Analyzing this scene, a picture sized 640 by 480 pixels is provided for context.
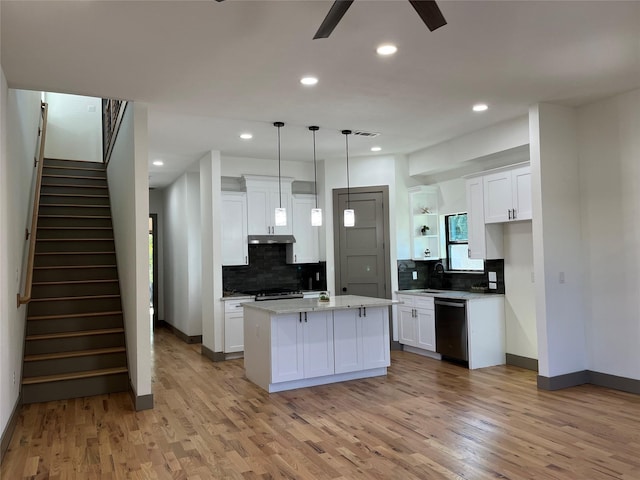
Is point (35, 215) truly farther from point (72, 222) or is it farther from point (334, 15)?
point (334, 15)

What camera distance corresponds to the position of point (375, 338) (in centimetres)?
555

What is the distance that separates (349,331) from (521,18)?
3.54 m

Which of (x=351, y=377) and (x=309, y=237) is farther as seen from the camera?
(x=309, y=237)

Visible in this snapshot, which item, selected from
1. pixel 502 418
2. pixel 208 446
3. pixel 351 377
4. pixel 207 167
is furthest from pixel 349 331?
pixel 207 167

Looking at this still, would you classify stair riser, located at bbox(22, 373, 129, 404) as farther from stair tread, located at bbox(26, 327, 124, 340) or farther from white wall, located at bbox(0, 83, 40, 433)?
stair tread, located at bbox(26, 327, 124, 340)

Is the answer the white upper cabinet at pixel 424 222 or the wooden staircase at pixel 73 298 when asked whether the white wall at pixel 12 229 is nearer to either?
the wooden staircase at pixel 73 298

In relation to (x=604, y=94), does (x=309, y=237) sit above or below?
below

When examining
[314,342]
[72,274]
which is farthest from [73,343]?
[314,342]

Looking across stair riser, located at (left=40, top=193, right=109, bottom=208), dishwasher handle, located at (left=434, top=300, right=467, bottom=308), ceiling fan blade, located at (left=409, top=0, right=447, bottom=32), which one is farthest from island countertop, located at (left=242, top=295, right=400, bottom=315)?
stair riser, located at (left=40, top=193, right=109, bottom=208)

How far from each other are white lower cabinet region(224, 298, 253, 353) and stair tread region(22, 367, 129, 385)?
165cm

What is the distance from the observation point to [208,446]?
359 centimetres

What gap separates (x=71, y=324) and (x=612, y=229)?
6.06m

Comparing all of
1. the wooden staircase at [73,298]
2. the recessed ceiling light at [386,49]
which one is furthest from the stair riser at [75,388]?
the recessed ceiling light at [386,49]

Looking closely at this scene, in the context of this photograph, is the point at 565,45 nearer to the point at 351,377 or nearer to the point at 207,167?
the point at 351,377
